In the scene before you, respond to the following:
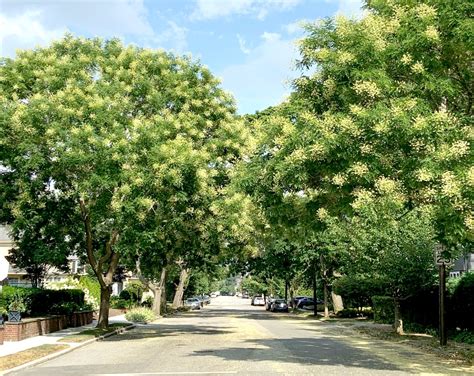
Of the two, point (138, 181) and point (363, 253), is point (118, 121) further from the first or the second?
point (363, 253)

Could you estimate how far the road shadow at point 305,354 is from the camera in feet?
53.7

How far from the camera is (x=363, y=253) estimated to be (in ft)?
94.2

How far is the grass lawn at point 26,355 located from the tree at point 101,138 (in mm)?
5666

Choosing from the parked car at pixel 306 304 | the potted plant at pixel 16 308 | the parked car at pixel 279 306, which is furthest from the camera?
the parked car at pixel 306 304

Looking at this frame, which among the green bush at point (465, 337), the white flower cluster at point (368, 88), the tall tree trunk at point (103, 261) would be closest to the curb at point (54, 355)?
the tall tree trunk at point (103, 261)

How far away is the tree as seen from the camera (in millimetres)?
23719

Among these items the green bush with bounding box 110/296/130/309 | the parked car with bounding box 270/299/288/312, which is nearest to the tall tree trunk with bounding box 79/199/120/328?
A: the green bush with bounding box 110/296/130/309

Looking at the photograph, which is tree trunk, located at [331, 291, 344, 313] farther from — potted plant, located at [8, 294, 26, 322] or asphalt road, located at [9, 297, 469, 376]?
potted plant, located at [8, 294, 26, 322]

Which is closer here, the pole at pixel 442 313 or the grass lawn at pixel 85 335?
the pole at pixel 442 313

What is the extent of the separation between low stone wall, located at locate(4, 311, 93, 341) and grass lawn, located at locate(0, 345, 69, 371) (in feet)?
9.91

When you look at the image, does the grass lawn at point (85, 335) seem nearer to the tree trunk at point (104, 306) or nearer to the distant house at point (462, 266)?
the tree trunk at point (104, 306)

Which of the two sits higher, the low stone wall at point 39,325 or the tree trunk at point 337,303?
the low stone wall at point 39,325

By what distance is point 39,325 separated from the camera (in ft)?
83.7

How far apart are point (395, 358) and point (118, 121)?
1480cm
